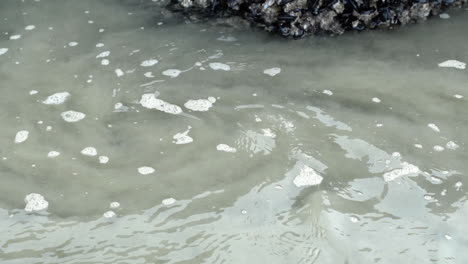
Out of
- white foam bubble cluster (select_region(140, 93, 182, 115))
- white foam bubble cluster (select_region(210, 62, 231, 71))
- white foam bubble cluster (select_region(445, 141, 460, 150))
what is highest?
white foam bubble cluster (select_region(210, 62, 231, 71))

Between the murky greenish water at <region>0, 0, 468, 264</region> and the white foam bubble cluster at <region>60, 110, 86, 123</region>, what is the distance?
0.02 m

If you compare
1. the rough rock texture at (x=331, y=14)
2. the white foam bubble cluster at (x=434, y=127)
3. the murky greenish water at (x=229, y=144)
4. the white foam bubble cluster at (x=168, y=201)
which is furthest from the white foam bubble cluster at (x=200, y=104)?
the white foam bubble cluster at (x=434, y=127)

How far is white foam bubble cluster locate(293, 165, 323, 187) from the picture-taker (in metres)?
3.72

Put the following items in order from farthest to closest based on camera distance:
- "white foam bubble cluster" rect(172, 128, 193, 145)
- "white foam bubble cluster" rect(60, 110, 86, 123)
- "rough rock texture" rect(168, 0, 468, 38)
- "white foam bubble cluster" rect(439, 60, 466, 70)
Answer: "rough rock texture" rect(168, 0, 468, 38) < "white foam bubble cluster" rect(439, 60, 466, 70) < "white foam bubble cluster" rect(60, 110, 86, 123) < "white foam bubble cluster" rect(172, 128, 193, 145)

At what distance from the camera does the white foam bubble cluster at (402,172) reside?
3.75 m

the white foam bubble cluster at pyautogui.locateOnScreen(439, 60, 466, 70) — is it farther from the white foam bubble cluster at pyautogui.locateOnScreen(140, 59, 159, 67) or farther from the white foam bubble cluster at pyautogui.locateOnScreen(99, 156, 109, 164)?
the white foam bubble cluster at pyautogui.locateOnScreen(99, 156, 109, 164)

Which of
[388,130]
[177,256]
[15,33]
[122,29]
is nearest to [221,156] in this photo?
[177,256]

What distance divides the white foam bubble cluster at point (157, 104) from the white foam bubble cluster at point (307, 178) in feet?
4.18

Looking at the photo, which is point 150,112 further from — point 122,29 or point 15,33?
point 15,33

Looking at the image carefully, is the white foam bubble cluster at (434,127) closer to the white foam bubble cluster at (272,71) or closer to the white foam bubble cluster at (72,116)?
the white foam bubble cluster at (272,71)

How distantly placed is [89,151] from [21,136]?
0.64 metres

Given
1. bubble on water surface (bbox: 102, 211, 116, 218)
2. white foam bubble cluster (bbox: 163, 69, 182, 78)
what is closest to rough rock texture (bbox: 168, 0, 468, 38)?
white foam bubble cluster (bbox: 163, 69, 182, 78)

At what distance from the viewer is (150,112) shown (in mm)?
4492

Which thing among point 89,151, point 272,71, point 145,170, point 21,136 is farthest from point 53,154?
point 272,71
